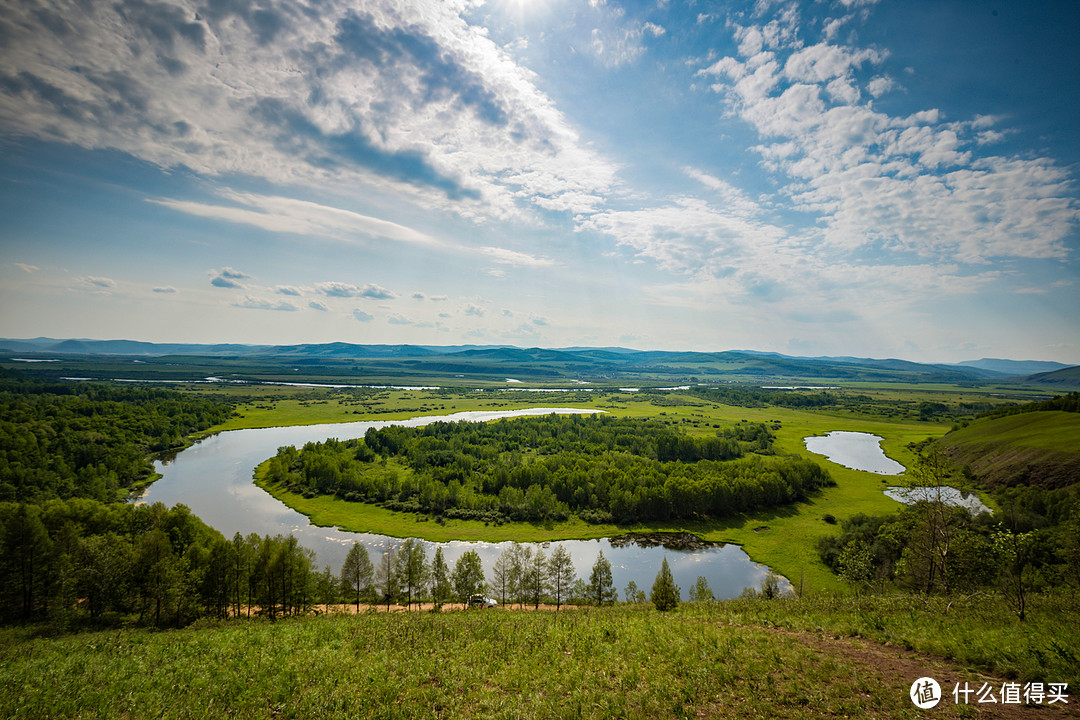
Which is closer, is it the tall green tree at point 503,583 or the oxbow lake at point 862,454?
the tall green tree at point 503,583

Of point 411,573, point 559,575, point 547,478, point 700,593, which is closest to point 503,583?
point 559,575

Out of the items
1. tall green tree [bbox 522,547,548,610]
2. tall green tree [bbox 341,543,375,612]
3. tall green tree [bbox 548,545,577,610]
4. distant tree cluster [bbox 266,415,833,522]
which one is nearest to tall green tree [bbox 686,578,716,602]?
tall green tree [bbox 548,545,577,610]

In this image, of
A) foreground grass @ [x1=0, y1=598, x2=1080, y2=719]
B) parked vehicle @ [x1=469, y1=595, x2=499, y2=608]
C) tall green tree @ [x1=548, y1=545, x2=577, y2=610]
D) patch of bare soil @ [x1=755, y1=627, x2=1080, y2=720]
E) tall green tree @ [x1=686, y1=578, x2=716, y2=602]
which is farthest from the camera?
tall green tree @ [x1=548, y1=545, x2=577, y2=610]

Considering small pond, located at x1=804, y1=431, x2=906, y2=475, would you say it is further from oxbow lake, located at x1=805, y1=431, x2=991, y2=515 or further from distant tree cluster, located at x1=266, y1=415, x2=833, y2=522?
distant tree cluster, located at x1=266, y1=415, x2=833, y2=522

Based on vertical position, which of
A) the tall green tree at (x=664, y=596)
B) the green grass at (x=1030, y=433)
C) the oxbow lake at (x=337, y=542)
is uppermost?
the green grass at (x=1030, y=433)

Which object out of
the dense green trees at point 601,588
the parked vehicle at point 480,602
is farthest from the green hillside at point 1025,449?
the parked vehicle at point 480,602

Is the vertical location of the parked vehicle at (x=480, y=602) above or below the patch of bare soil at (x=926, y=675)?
below

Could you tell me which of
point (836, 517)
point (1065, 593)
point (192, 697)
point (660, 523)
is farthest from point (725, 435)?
point (192, 697)

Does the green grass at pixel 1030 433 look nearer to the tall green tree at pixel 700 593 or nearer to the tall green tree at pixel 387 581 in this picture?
the tall green tree at pixel 700 593

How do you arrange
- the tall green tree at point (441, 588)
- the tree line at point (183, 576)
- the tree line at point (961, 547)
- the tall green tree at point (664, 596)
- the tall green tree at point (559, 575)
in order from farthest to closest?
the tall green tree at point (559, 575), the tall green tree at point (441, 588), the tree line at point (183, 576), the tall green tree at point (664, 596), the tree line at point (961, 547)
